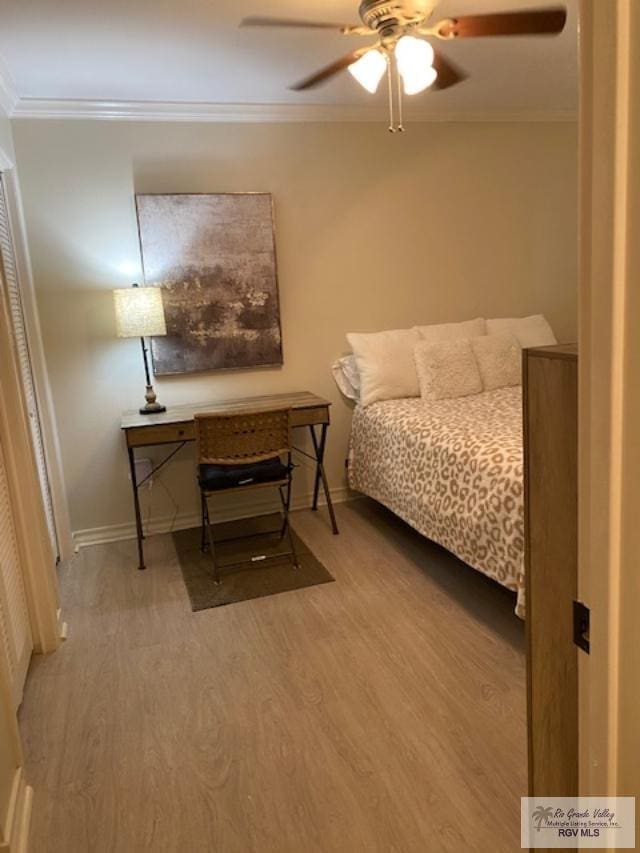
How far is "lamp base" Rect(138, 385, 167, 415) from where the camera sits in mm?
3414

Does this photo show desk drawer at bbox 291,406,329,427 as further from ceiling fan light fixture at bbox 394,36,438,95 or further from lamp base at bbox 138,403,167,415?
ceiling fan light fixture at bbox 394,36,438,95

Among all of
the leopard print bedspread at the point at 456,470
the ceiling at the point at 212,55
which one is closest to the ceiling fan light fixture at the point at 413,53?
the ceiling at the point at 212,55

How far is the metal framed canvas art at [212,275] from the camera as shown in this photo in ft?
11.4

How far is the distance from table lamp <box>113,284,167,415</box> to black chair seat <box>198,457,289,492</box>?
32.9 inches

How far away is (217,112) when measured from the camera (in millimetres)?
3469

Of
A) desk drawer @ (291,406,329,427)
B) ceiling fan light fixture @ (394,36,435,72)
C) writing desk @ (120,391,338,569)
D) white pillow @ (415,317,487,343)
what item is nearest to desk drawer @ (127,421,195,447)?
writing desk @ (120,391,338,569)

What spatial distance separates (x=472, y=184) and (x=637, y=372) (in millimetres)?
3827

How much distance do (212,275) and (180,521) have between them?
1503mm

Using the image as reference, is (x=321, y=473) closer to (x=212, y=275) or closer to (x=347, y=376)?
(x=347, y=376)

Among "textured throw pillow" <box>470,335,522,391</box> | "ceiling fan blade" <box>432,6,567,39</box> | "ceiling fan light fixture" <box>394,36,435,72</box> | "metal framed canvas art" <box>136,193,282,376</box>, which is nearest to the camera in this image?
"ceiling fan blade" <box>432,6,567,39</box>

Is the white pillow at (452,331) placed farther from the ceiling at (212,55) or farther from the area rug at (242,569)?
the area rug at (242,569)

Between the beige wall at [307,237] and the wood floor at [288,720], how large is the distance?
1105 millimetres

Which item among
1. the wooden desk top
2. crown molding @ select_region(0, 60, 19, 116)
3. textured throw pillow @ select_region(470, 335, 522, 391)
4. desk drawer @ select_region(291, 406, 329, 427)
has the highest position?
crown molding @ select_region(0, 60, 19, 116)

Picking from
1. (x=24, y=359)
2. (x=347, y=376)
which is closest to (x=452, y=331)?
(x=347, y=376)
